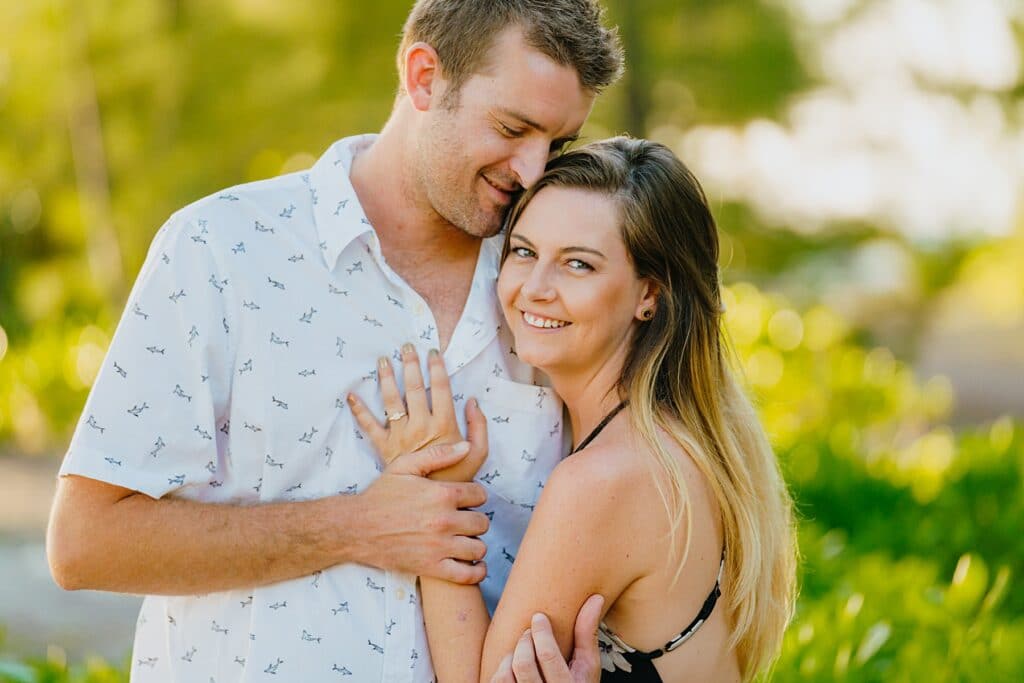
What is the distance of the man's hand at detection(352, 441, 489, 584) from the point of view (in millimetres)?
2080

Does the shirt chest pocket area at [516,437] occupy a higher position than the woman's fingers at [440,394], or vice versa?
the woman's fingers at [440,394]

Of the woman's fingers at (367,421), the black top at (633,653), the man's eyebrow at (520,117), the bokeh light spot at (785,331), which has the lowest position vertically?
the bokeh light spot at (785,331)

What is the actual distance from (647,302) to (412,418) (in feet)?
1.62

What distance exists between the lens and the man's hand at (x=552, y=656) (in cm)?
202

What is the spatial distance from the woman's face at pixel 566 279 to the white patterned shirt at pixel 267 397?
0.12m

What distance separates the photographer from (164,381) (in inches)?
77.6

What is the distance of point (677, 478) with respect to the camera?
6.89ft

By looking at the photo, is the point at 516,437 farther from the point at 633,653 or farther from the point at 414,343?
the point at 633,653

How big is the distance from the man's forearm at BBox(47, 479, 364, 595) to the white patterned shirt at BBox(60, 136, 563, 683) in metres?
0.04

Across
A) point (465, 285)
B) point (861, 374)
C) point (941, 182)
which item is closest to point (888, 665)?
point (465, 285)

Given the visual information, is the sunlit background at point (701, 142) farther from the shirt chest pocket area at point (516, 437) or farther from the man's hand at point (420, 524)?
the man's hand at point (420, 524)

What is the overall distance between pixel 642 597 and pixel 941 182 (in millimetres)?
9643

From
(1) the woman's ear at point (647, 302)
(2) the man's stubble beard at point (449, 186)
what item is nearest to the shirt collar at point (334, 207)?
(2) the man's stubble beard at point (449, 186)

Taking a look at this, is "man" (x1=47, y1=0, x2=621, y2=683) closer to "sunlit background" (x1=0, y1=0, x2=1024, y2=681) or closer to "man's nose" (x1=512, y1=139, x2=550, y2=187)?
"man's nose" (x1=512, y1=139, x2=550, y2=187)
